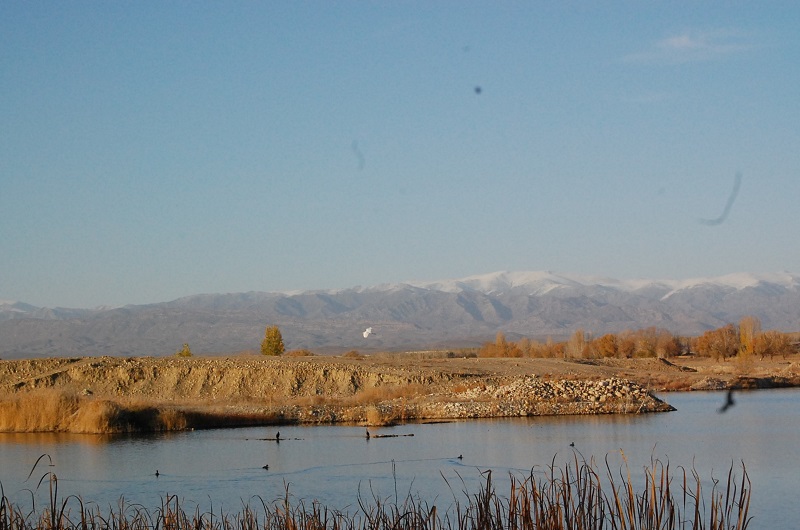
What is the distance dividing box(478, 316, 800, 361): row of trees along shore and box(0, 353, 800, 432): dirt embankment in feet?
57.6

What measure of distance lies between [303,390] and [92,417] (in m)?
15.6

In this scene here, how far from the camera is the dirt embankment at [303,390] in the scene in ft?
108

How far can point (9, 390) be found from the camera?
155 ft

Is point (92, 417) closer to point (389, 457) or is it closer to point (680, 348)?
point (389, 457)

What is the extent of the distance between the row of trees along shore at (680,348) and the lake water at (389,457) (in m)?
47.7

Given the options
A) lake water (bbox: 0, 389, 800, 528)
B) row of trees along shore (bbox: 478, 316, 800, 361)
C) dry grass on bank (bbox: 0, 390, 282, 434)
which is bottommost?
lake water (bbox: 0, 389, 800, 528)

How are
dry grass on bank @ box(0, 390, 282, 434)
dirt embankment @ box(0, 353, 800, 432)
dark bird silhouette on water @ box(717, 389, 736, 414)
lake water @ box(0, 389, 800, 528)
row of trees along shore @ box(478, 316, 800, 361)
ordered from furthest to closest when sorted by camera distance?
row of trees along shore @ box(478, 316, 800, 361) < dark bird silhouette on water @ box(717, 389, 736, 414) < dirt embankment @ box(0, 353, 800, 432) < dry grass on bank @ box(0, 390, 282, 434) < lake water @ box(0, 389, 800, 528)

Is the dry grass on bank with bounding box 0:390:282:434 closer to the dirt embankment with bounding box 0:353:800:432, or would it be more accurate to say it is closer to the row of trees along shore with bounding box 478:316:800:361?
the dirt embankment with bounding box 0:353:800:432

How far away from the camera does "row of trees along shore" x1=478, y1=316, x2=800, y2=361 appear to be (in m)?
79.5

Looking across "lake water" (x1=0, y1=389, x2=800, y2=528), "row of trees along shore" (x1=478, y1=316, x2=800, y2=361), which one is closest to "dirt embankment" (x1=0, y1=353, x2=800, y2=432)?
"lake water" (x1=0, y1=389, x2=800, y2=528)

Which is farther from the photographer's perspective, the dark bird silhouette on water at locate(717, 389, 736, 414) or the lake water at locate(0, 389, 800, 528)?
the dark bird silhouette on water at locate(717, 389, 736, 414)

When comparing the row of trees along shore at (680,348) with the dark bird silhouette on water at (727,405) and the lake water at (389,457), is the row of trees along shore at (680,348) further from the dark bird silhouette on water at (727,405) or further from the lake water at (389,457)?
the lake water at (389,457)

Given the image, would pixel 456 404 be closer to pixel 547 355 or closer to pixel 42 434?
pixel 42 434

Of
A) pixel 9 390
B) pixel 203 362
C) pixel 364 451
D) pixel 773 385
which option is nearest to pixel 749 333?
pixel 773 385
